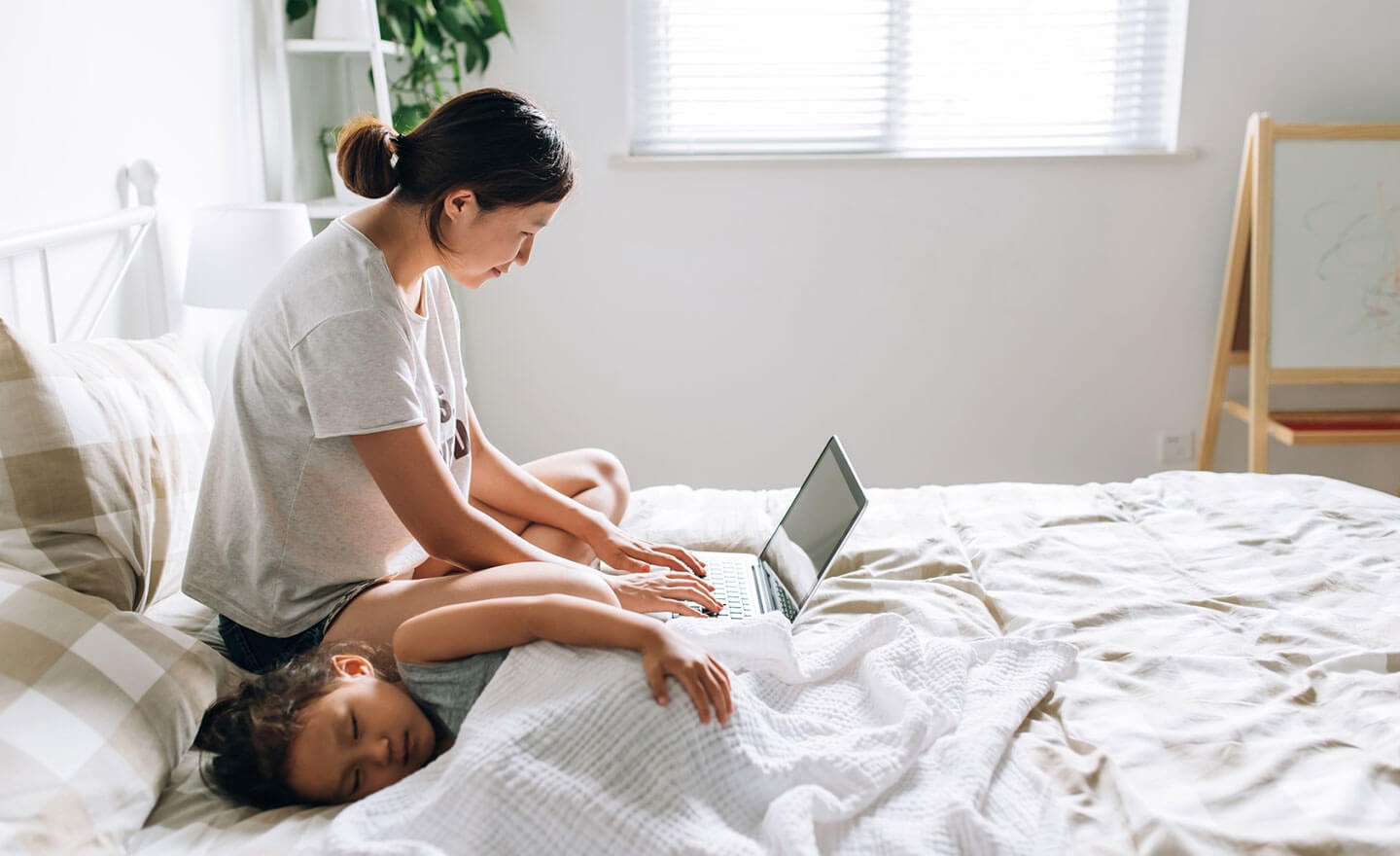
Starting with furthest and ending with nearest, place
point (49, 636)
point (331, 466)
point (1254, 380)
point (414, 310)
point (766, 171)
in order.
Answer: point (766, 171)
point (1254, 380)
point (414, 310)
point (331, 466)
point (49, 636)

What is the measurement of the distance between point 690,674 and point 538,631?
0.18 metres

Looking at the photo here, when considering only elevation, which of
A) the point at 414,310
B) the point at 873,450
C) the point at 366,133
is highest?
the point at 366,133

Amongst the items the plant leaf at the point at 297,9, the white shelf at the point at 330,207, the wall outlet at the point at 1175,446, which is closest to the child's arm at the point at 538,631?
the white shelf at the point at 330,207

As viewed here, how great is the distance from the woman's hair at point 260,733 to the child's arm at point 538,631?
10cm

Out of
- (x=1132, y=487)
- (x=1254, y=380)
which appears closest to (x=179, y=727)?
(x=1132, y=487)

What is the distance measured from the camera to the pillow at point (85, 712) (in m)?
0.98

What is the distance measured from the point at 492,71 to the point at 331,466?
5.97 ft

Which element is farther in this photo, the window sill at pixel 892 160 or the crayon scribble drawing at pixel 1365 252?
the window sill at pixel 892 160

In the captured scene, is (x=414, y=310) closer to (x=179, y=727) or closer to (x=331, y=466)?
(x=331, y=466)

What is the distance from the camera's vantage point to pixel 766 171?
2957mm

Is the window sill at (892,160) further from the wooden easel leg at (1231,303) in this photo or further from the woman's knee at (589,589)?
the woman's knee at (589,589)

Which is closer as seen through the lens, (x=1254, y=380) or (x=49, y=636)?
(x=49, y=636)

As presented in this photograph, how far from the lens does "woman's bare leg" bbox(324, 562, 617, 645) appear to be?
1324mm

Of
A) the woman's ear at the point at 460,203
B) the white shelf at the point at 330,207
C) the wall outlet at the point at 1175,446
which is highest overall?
the woman's ear at the point at 460,203
